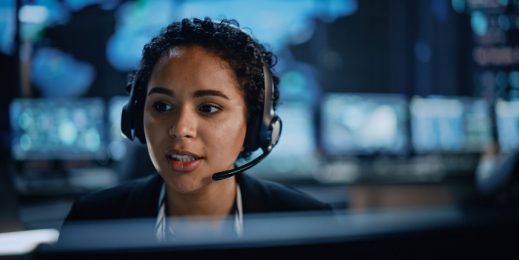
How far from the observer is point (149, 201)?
65cm

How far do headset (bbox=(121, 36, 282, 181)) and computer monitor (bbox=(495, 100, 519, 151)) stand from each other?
3.31 feet

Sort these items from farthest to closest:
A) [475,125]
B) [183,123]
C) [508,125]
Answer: [475,125]
[508,125]
[183,123]

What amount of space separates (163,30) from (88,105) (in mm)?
1321

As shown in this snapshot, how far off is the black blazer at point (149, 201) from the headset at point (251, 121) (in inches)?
1.9

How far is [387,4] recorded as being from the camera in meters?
2.47

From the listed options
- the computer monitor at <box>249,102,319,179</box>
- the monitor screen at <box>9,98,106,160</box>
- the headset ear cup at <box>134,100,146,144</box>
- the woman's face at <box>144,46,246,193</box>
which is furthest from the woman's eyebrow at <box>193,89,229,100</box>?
the computer monitor at <box>249,102,319,179</box>

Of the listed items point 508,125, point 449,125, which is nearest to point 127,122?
point 508,125

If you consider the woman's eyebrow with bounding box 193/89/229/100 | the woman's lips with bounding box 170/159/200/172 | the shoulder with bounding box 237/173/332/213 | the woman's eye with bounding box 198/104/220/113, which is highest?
the woman's eyebrow with bounding box 193/89/229/100

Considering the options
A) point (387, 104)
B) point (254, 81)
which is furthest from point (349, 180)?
point (254, 81)

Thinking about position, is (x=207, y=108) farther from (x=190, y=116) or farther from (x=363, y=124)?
(x=363, y=124)

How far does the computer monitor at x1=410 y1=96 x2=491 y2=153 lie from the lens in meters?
2.43

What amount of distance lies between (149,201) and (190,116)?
0.43 feet

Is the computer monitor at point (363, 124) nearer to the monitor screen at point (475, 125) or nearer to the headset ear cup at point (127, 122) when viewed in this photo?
the monitor screen at point (475, 125)

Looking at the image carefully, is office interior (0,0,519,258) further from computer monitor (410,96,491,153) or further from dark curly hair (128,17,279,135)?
dark curly hair (128,17,279,135)
